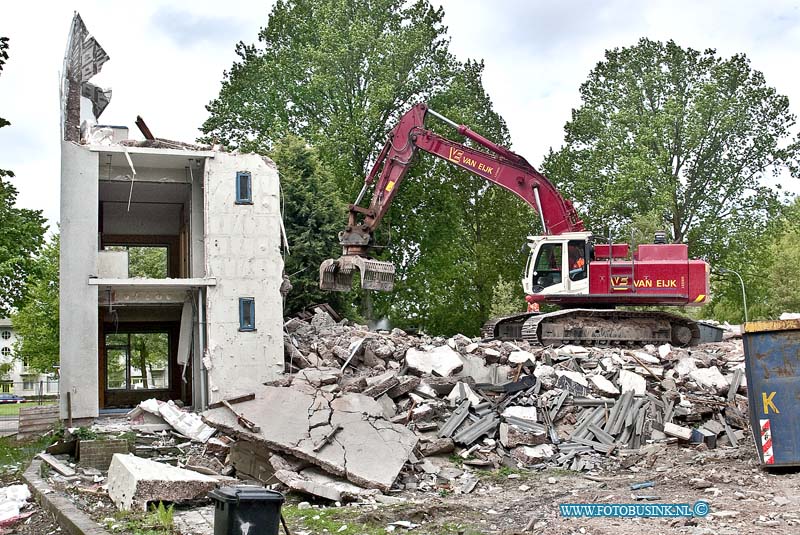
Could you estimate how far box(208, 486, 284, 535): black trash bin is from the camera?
24.3 ft

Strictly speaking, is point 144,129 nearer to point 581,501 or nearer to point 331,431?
point 331,431

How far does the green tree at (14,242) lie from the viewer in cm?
2297

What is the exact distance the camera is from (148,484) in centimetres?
1027

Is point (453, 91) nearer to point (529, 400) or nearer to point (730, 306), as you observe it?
point (730, 306)

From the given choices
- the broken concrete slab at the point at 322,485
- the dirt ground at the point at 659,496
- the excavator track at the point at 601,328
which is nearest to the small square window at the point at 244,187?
the excavator track at the point at 601,328

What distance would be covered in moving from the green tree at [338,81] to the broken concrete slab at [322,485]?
25.8 m

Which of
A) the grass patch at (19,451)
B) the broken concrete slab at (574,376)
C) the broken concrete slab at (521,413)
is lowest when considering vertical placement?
the grass patch at (19,451)

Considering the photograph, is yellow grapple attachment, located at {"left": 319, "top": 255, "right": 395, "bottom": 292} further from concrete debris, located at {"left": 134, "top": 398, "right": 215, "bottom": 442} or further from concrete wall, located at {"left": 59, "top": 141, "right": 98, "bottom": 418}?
concrete wall, located at {"left": 59, "top": 141, "right": 98, "bottom": 418}

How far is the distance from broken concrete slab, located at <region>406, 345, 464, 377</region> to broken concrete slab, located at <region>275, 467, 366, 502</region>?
5.33 meters

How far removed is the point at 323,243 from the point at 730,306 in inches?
842

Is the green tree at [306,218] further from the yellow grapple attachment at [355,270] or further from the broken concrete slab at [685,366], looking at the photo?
the broken concrete slab at [685,366]

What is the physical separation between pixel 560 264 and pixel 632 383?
613 centimetres

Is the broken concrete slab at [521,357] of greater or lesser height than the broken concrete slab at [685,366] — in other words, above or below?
above

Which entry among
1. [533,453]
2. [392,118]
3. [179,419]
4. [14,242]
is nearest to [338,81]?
[392,118]
